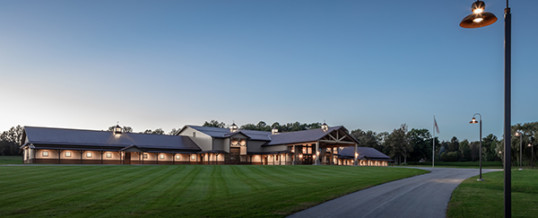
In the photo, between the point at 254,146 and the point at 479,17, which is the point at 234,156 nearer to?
the point at 254,146

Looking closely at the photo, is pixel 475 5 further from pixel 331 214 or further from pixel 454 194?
pixel 454 194

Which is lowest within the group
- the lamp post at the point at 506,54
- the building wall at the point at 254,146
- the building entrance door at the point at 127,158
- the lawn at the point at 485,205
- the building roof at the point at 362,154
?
the building roof at the point at 362,154

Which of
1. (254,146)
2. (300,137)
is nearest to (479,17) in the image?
(300,137)

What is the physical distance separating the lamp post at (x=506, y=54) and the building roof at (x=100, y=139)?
192ft

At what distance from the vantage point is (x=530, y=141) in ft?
198

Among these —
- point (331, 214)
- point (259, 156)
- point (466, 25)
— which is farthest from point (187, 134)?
point (466, 25)

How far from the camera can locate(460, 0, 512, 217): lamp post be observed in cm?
854

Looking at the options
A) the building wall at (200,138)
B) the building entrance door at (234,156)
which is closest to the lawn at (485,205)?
the building entrance door at (234,156)

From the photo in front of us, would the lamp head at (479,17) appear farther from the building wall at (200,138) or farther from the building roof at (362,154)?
the building roof at (362,154)

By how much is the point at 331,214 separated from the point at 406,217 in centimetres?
230

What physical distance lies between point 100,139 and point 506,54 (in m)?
61.4

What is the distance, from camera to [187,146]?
223ft

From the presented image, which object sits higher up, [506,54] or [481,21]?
[481,21]

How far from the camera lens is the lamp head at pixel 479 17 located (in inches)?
348
